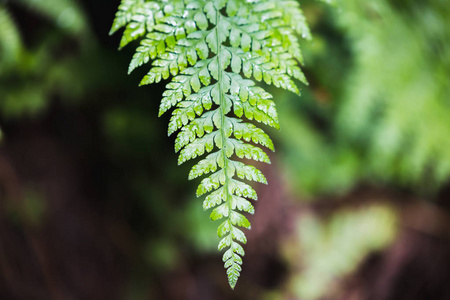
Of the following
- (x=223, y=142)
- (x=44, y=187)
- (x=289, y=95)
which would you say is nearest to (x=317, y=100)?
(x=289, y=95)

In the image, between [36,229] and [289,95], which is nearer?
[289,95]

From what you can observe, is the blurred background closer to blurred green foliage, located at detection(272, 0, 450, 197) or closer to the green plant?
blurred green foliage, located at detection(272, 0, 450, 197)

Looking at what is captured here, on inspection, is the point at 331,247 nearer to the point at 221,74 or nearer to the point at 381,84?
the point at 381,84

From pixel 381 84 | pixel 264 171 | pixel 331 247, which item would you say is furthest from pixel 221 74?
pixel 331 247

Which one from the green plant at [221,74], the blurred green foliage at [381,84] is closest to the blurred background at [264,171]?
the blurred green foliage at [381,84]

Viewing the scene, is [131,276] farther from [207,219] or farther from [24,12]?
[24,12]

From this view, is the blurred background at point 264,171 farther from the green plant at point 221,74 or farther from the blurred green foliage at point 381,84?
the green plant at point 221,74

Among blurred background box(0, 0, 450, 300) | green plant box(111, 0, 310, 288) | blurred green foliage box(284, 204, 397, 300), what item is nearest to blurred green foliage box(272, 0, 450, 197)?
blurred background box(0, 0, 450, 300)
